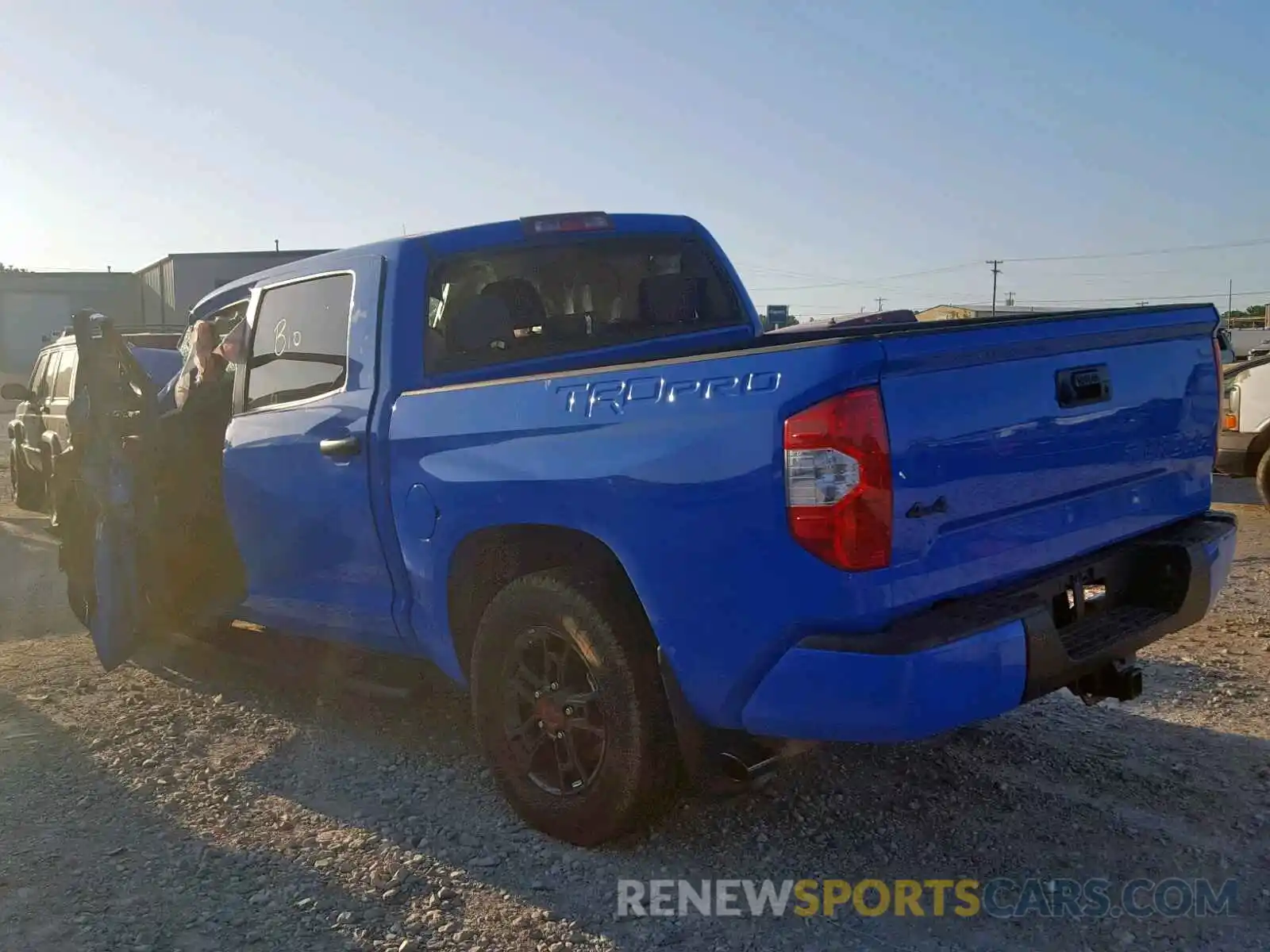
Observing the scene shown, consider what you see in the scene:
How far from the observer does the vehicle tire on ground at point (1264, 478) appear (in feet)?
31.6

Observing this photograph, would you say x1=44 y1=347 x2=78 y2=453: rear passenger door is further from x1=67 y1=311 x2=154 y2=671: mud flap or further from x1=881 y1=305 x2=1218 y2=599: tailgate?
x1=881 y1=305 x2=1218 y2=599: tailgate

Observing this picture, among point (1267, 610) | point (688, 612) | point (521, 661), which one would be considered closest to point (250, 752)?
point (521, 661)

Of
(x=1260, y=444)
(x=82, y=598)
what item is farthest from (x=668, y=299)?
(x=1260, y=444)

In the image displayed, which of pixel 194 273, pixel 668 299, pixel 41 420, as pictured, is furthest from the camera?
pixel 194 273

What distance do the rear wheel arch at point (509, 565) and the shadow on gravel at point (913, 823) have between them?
0.67m

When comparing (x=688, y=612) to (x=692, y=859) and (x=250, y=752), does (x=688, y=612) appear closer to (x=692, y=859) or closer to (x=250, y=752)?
(x=692, y=859)

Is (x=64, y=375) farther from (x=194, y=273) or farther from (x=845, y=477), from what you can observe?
(x=194, y=273)

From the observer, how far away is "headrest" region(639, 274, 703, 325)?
16.3 feet

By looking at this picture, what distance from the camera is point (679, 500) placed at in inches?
121

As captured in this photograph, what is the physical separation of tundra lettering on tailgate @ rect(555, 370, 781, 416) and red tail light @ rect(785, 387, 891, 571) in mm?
157

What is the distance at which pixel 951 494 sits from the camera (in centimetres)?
290

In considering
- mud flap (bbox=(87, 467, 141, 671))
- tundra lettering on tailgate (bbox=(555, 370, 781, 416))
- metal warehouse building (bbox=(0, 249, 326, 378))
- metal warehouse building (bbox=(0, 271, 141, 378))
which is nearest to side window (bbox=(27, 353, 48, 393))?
mud flap (bbox=(87, 467, 141, 671))

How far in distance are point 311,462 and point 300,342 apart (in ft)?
2.03

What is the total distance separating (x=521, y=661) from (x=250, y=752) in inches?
67.4
